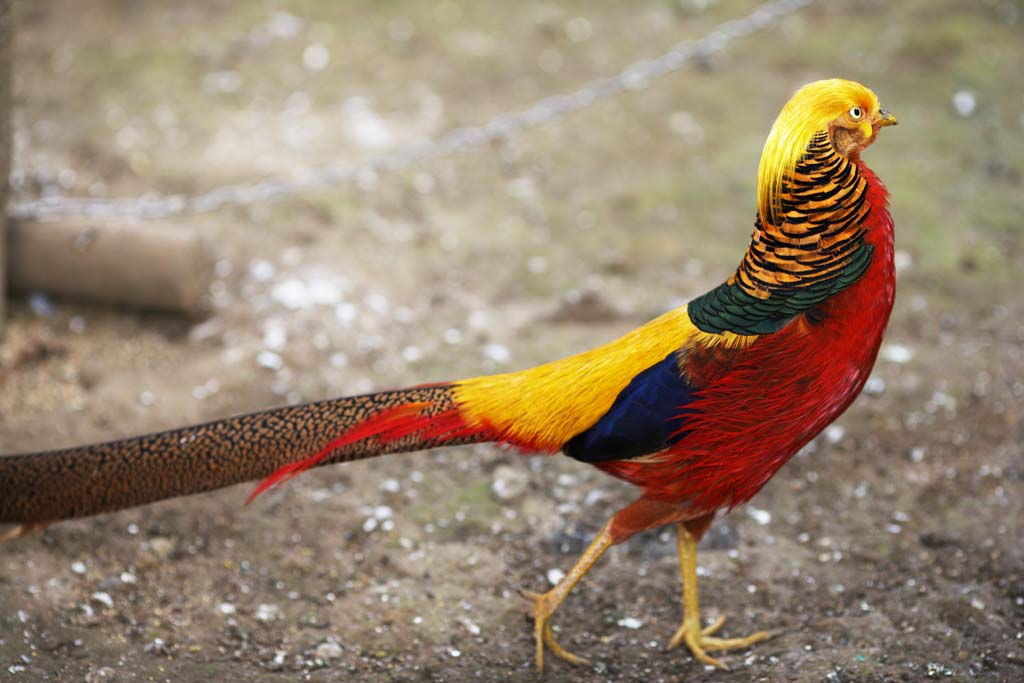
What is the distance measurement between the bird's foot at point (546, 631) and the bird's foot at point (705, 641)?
290 mm

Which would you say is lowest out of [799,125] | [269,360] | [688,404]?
[269,360]

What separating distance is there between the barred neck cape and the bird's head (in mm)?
22

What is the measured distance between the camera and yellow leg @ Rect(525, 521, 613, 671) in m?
2.86

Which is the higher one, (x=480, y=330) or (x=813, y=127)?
(x=813, y=127)

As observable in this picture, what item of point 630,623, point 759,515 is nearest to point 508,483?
point 630,623

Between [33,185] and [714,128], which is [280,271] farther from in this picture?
[714,128]

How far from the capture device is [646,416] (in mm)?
2643

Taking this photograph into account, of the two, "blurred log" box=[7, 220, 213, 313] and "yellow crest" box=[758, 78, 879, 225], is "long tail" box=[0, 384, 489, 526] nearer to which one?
"yellow crest" box=[758, 78, 879, 225]

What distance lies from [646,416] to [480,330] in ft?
6.63

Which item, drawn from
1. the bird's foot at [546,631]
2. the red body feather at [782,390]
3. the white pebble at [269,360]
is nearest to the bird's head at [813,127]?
the red body feather at [782,390]

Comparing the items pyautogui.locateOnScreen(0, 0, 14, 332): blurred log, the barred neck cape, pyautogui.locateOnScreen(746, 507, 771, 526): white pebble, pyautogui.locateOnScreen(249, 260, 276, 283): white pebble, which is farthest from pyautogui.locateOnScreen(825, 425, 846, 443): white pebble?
pyautogui.locateOnScreen(0, 0, 14, 332): blurred log

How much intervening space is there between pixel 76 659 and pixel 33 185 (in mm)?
3239

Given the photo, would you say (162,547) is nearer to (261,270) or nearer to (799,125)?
(261,270)

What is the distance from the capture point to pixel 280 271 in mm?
4895
